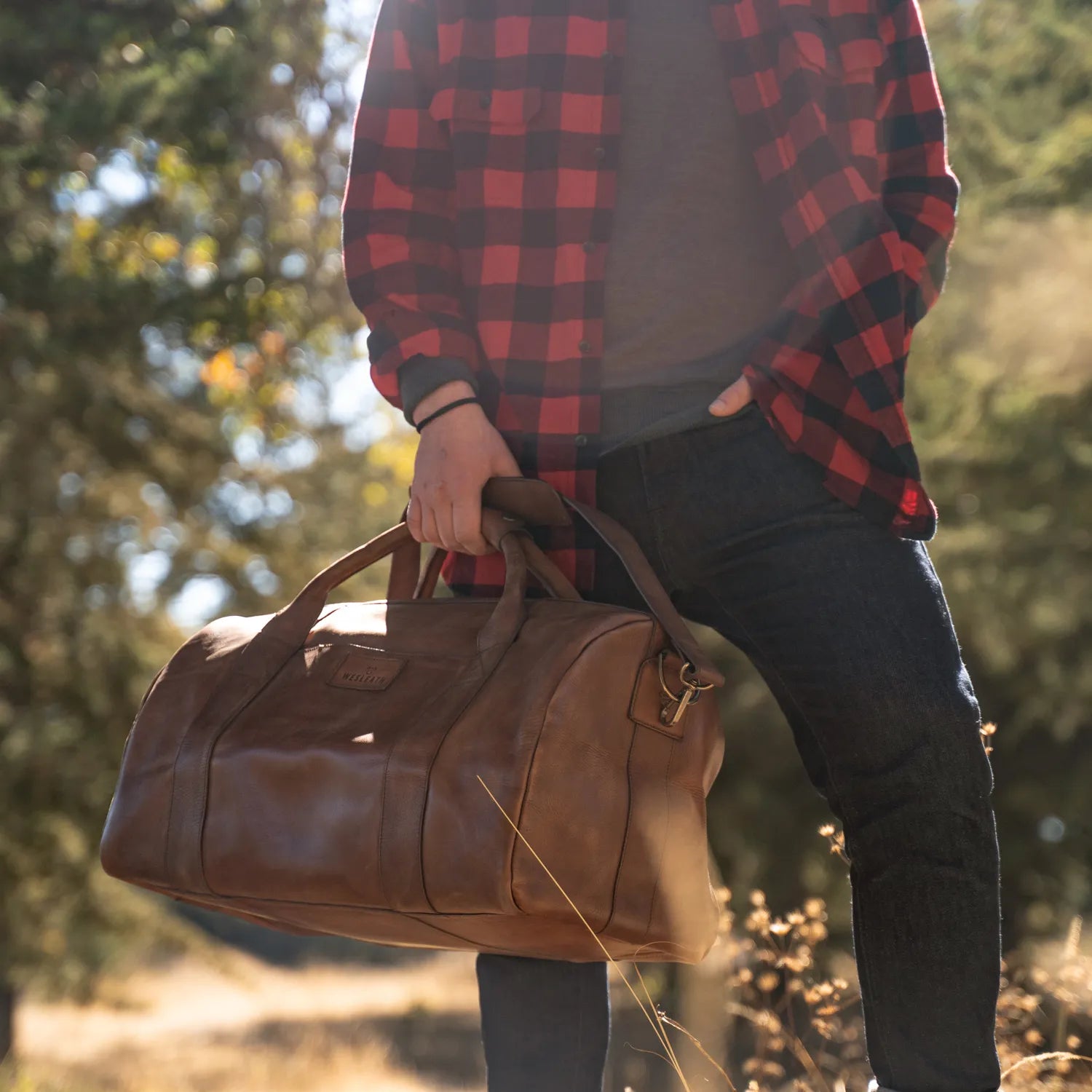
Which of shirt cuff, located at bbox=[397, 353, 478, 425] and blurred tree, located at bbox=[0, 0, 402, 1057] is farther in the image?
blurred tree, located at bbox=[0, 0, 402, 1057]

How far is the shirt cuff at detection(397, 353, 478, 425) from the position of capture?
1599 mm

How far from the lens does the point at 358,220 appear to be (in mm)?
1708

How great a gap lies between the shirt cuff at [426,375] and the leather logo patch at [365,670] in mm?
315

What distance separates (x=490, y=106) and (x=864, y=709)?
0.95 meters

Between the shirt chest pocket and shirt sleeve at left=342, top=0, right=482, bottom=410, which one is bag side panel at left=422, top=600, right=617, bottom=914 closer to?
shirt sleeve at left=342, top=0, right=482, bottom=410

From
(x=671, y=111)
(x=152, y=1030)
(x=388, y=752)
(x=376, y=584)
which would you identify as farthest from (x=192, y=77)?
(x=152, y=1030)

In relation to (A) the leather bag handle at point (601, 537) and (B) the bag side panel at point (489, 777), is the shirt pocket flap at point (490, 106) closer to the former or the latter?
(A) the leather bag handle at point (601, 537)

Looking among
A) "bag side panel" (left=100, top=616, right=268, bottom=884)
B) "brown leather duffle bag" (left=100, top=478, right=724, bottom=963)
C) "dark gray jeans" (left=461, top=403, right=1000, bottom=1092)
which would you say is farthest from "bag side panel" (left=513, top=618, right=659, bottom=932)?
"bag side panel" (left=100, top=616, right=268, bottom=884)

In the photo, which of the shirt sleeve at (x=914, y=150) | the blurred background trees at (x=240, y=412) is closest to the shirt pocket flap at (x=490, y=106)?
the shirt sleeve at (x=914, y=150)

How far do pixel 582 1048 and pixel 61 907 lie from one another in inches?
226

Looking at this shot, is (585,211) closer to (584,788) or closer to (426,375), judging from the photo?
(426,375)

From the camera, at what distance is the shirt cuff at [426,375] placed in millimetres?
1599

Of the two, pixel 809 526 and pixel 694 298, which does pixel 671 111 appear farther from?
pixel 809 526

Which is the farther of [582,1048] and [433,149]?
[433,149]
